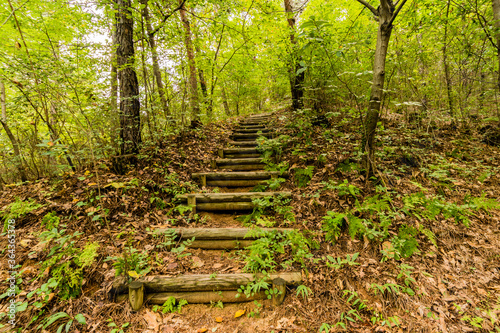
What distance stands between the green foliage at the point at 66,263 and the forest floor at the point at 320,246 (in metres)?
0.01

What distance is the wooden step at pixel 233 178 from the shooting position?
4.77m

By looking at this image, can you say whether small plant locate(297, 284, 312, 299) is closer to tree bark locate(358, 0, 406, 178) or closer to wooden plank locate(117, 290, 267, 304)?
wooden plank locate(117, 290, 267, 304)

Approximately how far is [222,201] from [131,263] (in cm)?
185

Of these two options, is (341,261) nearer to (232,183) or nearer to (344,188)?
(344,188)

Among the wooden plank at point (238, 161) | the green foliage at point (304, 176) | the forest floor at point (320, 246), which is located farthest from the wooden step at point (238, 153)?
the green foliage at point (304, 176)

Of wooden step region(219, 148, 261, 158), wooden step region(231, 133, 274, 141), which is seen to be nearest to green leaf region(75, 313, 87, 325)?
wooden step region(219, 148, 261, 158)

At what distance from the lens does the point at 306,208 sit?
141 inches

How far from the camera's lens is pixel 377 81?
346cm

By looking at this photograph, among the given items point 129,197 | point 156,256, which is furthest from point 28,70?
point 156,256

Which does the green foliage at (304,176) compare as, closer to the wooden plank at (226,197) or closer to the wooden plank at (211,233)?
the wooden plank at (226,197)

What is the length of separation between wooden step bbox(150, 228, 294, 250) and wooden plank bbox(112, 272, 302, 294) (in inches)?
26.4

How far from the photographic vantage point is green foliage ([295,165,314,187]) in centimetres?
417

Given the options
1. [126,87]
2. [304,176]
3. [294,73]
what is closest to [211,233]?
[304,176]

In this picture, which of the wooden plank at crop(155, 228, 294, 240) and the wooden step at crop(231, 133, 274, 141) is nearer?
the wooden plank at crop(155, 228, 294, 240)
